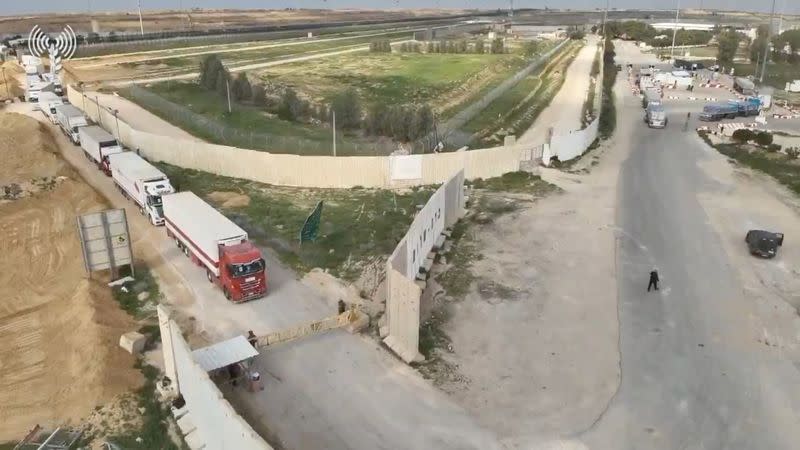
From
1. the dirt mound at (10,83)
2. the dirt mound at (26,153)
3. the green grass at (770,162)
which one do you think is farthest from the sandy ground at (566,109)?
the dirt mound at (10,83)

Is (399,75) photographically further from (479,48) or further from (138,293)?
(138,293)

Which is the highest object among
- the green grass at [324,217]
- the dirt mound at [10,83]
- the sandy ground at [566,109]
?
the dirt mound at [10,83]

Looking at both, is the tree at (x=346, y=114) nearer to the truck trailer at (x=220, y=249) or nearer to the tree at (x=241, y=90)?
the tree at (x=241, y=90)

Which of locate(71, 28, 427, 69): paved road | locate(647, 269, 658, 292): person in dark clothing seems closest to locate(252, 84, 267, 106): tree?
locate(71, 28, 427, 69): paved road

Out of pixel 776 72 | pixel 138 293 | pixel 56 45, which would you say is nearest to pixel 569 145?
pixel 138 293

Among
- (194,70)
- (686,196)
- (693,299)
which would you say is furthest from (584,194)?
(194,70)
